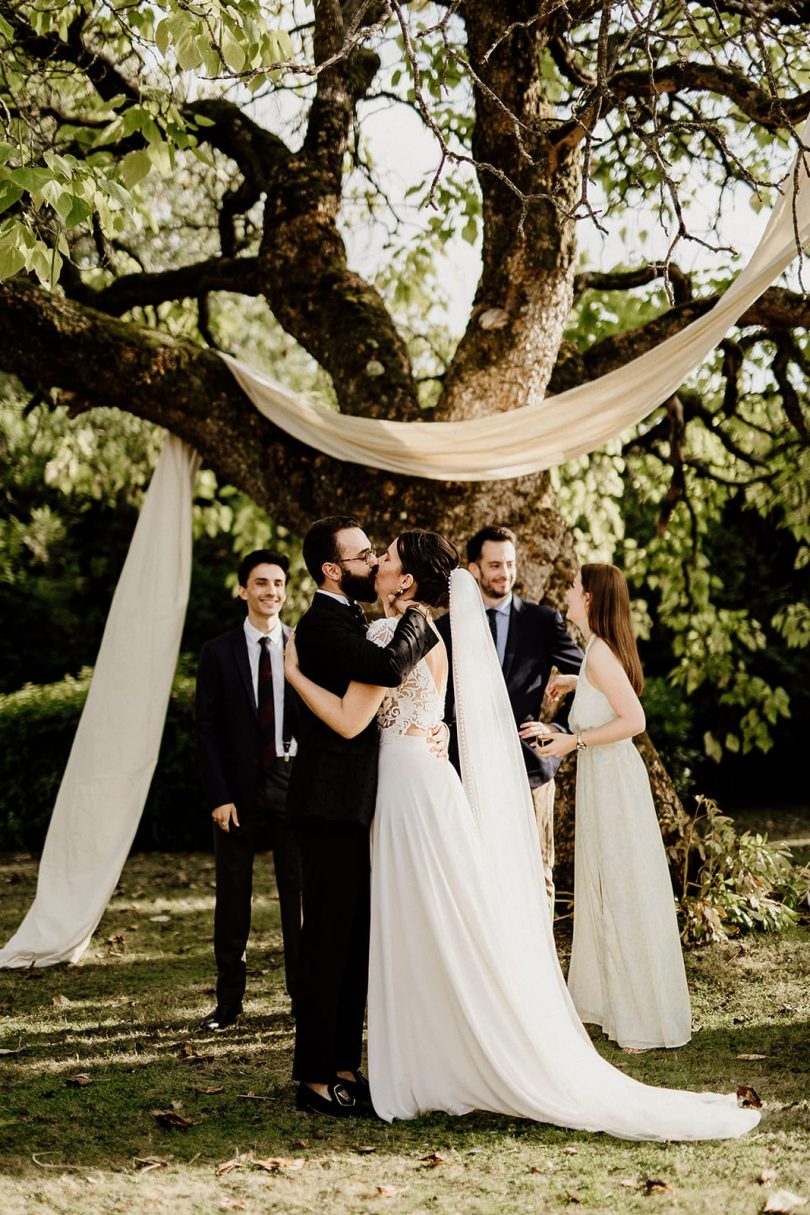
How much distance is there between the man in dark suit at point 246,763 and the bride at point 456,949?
128 cm

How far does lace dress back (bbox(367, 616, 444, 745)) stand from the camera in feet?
13.9

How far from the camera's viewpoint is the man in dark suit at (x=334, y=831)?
13.5ft

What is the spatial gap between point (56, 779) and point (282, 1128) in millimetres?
7120

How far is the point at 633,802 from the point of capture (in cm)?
504

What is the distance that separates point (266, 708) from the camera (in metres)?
5.50

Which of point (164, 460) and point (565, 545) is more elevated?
point (164, 460)

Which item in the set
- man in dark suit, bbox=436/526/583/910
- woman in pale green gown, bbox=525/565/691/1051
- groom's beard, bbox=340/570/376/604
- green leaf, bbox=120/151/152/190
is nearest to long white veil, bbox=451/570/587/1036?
groom's beard, bbox=340/570/376/604

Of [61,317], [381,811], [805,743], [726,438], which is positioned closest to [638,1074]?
[381,811]

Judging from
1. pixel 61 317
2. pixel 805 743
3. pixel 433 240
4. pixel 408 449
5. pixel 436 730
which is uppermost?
pixel 433 240

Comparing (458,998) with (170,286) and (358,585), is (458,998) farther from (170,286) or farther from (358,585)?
(170,286)

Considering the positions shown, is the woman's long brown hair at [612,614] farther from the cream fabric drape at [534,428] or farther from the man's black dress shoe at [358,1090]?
the man's black dress shoe at [358,1090]

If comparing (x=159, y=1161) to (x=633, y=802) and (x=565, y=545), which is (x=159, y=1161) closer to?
(x=633, y=802)

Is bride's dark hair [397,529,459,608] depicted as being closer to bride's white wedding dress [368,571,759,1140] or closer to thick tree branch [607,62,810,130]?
bride's white wedding dress [368,571,759,1140]

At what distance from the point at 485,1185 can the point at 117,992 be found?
301 cm
